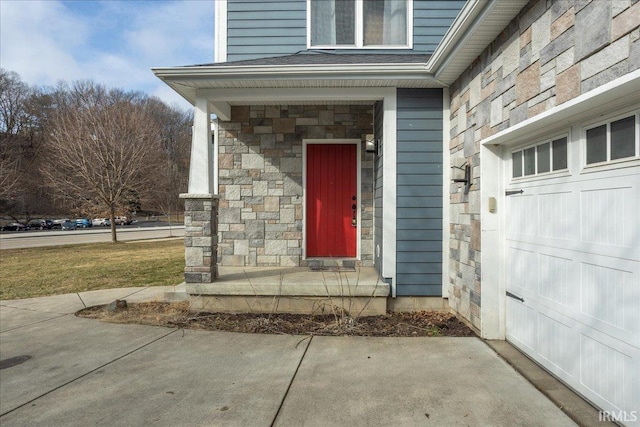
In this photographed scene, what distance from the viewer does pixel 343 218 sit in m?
6.27

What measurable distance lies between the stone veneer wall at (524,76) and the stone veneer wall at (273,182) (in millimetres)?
1724

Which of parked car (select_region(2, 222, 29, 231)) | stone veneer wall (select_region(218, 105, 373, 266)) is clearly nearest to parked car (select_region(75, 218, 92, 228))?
parked car (select_region(2, 222, 29, 231))

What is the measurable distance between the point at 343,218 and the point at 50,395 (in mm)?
4357

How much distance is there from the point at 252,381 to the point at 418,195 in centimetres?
297

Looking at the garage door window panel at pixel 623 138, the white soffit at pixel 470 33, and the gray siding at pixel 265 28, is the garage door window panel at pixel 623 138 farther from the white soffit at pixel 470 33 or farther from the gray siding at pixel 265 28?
the gray siding at pixel 265 28

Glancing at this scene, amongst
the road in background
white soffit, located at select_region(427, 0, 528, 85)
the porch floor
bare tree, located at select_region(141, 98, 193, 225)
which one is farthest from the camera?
bare tree, located at select_region(141, 98, 193, 225)

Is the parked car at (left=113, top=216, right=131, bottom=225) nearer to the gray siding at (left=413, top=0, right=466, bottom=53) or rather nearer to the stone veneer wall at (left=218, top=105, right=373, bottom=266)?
the stone veneer wall at (left=218, top=105, right=373, bottom=266)

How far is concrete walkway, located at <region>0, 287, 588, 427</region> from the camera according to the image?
2500 millimetres

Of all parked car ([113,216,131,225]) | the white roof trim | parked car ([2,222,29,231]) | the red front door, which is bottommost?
parked car ([2,222,29,231])

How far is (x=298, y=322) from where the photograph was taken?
4.52m

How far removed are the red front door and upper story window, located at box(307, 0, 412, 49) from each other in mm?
1655

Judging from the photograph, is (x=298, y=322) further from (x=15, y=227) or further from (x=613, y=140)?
(x=15, y=227)

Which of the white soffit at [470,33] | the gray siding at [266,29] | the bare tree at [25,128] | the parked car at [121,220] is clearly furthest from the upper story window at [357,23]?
the bare tree at [25,128]

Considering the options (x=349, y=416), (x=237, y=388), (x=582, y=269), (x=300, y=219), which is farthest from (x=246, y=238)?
(x=582, y=269)
